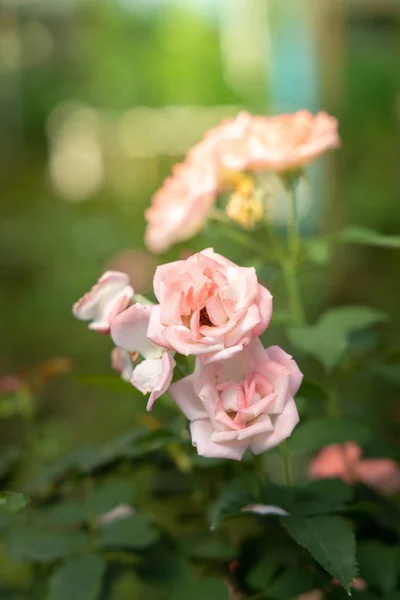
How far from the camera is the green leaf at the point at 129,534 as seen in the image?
0.60 meters

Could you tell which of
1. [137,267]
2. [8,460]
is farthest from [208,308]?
[137,267]

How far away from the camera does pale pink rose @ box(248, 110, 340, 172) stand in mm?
697

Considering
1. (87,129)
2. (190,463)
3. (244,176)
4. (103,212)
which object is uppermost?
(244,176)

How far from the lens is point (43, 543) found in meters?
0.62

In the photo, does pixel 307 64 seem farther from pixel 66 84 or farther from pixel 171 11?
pixel 66 84

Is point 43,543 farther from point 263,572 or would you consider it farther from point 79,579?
point 263,572

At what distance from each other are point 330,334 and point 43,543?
0.30 metres

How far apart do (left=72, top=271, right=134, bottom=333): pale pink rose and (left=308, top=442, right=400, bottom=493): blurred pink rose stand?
1.19ft

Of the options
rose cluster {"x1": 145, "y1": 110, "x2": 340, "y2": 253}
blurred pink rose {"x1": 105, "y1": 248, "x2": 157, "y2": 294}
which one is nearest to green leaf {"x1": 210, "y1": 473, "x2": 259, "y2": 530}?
rose cluster {"x1": 145, "y1": 110, "x2": 340, "y2": 253}

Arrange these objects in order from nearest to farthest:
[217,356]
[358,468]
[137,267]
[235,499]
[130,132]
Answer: [217,356] → [235,499] → [358,468] → [137,267] → [130,132]

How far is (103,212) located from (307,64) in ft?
5.08

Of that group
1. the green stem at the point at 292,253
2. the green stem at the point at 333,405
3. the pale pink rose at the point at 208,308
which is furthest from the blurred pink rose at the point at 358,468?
the pale pink rose at the point at 208,308

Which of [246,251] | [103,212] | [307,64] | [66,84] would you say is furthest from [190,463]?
[66,84]

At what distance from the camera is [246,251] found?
2.85 metres
